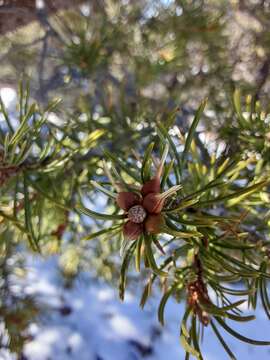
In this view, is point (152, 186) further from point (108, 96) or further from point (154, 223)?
point (108, 96)

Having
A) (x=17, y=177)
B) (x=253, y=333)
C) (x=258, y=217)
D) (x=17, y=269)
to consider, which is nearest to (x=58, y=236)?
(x=17, y=177)

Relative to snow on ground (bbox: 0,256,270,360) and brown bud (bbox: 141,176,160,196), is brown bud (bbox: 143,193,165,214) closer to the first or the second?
brown bud (bbox: 141,176,160,196)

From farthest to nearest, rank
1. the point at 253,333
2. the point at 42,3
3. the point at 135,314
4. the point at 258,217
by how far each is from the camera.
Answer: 1. the point at 135,314
2. the point at 253,333
3. the point at 42,3
4. the point at 258,217

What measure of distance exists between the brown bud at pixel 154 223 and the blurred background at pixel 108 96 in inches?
9.7

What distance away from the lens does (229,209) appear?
1.83ft

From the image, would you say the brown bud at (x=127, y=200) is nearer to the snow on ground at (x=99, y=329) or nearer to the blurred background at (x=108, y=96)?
the blurred background at (x=108, y=96)

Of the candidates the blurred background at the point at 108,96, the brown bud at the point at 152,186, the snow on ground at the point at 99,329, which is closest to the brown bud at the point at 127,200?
the brown bud at the point at 152,186

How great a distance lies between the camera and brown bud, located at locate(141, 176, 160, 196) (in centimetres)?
32

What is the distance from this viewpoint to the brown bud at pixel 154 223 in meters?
0.32

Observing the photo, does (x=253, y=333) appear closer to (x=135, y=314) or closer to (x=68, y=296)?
(x=135, y=314)

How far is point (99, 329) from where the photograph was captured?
169 cm

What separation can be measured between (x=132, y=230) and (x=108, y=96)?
55 cm

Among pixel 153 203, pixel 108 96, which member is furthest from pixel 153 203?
pixel 108 96

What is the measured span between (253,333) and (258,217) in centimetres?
71
